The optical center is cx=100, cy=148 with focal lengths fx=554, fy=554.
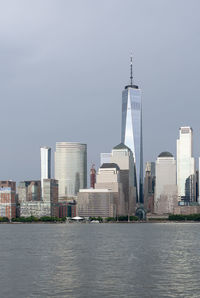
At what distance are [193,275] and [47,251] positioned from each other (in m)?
49.9

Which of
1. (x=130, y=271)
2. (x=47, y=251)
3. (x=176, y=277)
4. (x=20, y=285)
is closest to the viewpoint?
(x=20, y=285)

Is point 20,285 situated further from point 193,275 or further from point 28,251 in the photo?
point 28,251

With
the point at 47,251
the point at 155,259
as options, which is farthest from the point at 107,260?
the point at 47,251

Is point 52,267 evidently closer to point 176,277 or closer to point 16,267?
point 16,267

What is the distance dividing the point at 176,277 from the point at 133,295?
14.8 metres

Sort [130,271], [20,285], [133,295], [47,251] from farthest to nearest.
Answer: [47,251] → [130,271] → [20,285] → [133,295]

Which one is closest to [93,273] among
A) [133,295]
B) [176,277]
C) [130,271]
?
[130,271]

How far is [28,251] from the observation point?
414ft

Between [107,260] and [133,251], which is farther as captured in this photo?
[133,251]

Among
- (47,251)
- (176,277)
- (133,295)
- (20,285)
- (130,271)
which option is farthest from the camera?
(47,251)

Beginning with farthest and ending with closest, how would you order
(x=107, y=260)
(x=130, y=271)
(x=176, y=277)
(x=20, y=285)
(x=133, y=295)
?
(x=107, y=260) < (x=130, y=271) < (x=176, y=277) < (x=20, y=285) < (x=133, y=295)

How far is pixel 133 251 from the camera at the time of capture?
12575 cm

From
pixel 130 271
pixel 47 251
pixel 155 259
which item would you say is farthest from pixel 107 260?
pixel 47 251

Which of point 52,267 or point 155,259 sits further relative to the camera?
point 155,259
